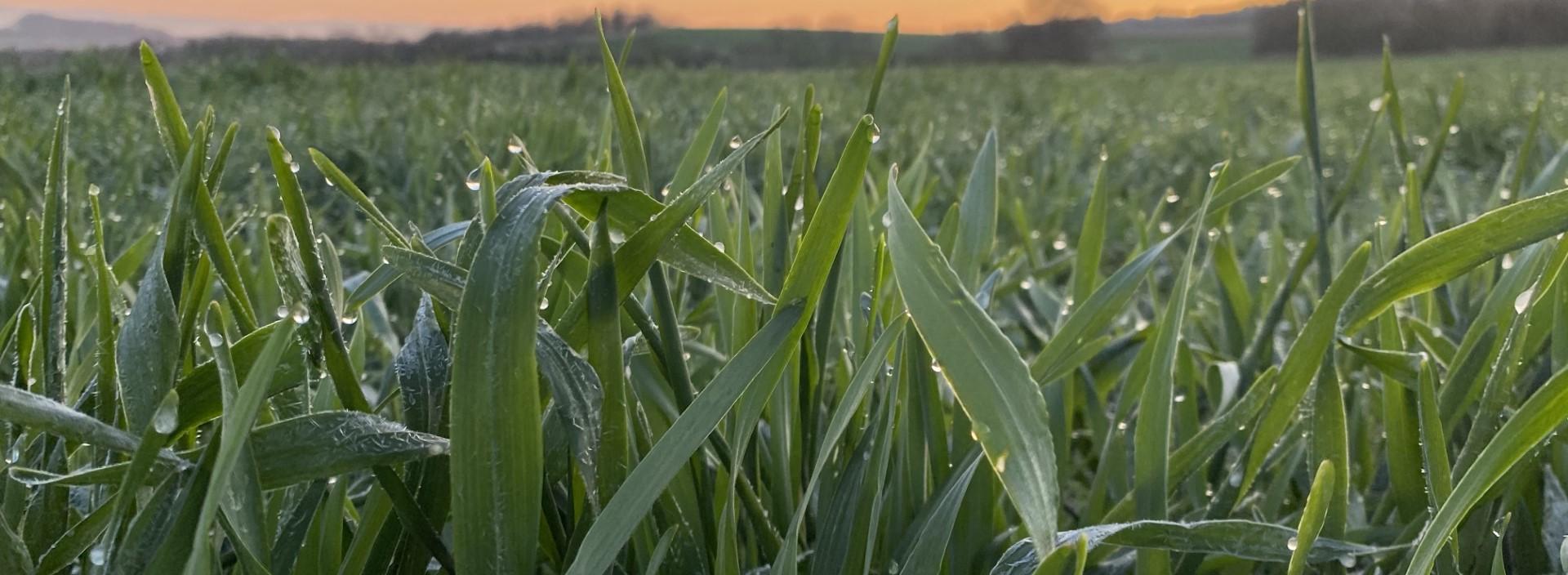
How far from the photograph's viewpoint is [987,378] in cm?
27

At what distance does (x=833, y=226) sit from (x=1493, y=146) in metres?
3.49

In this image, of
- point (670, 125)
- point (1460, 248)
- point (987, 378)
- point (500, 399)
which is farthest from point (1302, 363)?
point (670, 125)

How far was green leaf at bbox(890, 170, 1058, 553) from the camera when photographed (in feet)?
0.85

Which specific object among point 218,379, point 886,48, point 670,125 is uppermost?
point 886,48

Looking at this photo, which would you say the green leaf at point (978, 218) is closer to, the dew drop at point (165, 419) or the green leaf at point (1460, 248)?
the green leaf at point (1460, 248)

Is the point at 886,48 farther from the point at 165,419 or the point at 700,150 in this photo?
the point at 165,419

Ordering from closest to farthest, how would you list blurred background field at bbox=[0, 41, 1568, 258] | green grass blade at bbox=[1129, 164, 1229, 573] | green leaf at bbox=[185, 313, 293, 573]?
green leaf at bbox=[185, 313, 293, 573]
green grass blade at bbox=[1129, 164, 1229, 573]
blurred background field at bbox=[0, 41, 1568, 258]

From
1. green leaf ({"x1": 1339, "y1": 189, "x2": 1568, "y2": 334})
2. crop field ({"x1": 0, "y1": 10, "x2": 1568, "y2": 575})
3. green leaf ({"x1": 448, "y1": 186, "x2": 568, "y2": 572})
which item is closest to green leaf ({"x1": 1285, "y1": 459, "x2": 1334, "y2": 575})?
crop field ({"x1": 0, "y1": 10, "x2": 1568, "y2": 575})

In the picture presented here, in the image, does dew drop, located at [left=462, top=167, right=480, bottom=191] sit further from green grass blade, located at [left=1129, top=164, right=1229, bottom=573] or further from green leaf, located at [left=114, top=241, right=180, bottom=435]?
green grass blade, located at [left=1129, top=164, right=1229, bottom=573]

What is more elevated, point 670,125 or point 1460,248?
point 1460,248

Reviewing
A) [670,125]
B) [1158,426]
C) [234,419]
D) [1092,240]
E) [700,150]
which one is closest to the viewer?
[234,419]

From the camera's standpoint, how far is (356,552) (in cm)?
36

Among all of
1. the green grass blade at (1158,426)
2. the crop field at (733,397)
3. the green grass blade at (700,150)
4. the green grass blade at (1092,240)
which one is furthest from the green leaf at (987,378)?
the green grass blade at (1092,240)

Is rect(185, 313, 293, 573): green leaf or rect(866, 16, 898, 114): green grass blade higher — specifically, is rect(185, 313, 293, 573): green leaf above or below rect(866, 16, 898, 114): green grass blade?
below
